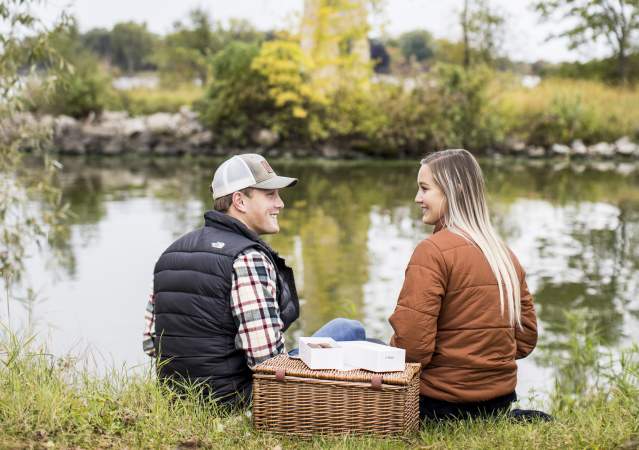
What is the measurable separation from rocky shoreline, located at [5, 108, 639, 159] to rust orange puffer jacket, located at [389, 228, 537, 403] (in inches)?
784

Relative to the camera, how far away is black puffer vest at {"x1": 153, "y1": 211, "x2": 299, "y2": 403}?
3.03 meters

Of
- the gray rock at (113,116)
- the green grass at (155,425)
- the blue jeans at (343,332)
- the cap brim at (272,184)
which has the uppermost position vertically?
the cap brim at (272,184)

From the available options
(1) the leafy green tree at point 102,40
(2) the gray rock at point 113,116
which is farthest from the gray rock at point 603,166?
(1) the leafy green tree at point 102,40

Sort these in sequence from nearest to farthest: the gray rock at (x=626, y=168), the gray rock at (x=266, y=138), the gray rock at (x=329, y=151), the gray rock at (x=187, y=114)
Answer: the gray rock at (x=626, y=168)
the gray rock at (x=329, y=151)
the gray rock at (x=266, y=138)
the gray rock at (x=187, y=114)

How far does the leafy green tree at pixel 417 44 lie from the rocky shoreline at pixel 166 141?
27882mm

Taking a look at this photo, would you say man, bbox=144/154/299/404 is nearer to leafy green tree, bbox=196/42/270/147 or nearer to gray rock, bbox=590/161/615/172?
gray rock, bbox=590/161/615/172

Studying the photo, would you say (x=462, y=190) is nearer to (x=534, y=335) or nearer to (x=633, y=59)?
(x=534, y=335)

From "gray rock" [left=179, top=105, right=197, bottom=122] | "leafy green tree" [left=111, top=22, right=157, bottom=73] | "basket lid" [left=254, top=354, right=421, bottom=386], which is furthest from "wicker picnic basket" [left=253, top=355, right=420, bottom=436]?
"leafy green tree" [left=111, top=22, right=157, bottom=73]

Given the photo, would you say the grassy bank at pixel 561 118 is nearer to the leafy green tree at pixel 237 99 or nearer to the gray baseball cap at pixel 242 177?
the leafy green tree at pixel 237 99

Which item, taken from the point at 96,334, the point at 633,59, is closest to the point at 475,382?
the point at 96,334

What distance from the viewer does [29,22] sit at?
640cm

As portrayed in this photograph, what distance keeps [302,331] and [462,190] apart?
3.57 meters

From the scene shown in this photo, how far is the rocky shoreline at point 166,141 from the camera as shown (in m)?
23.3

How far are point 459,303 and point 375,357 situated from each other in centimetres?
38
